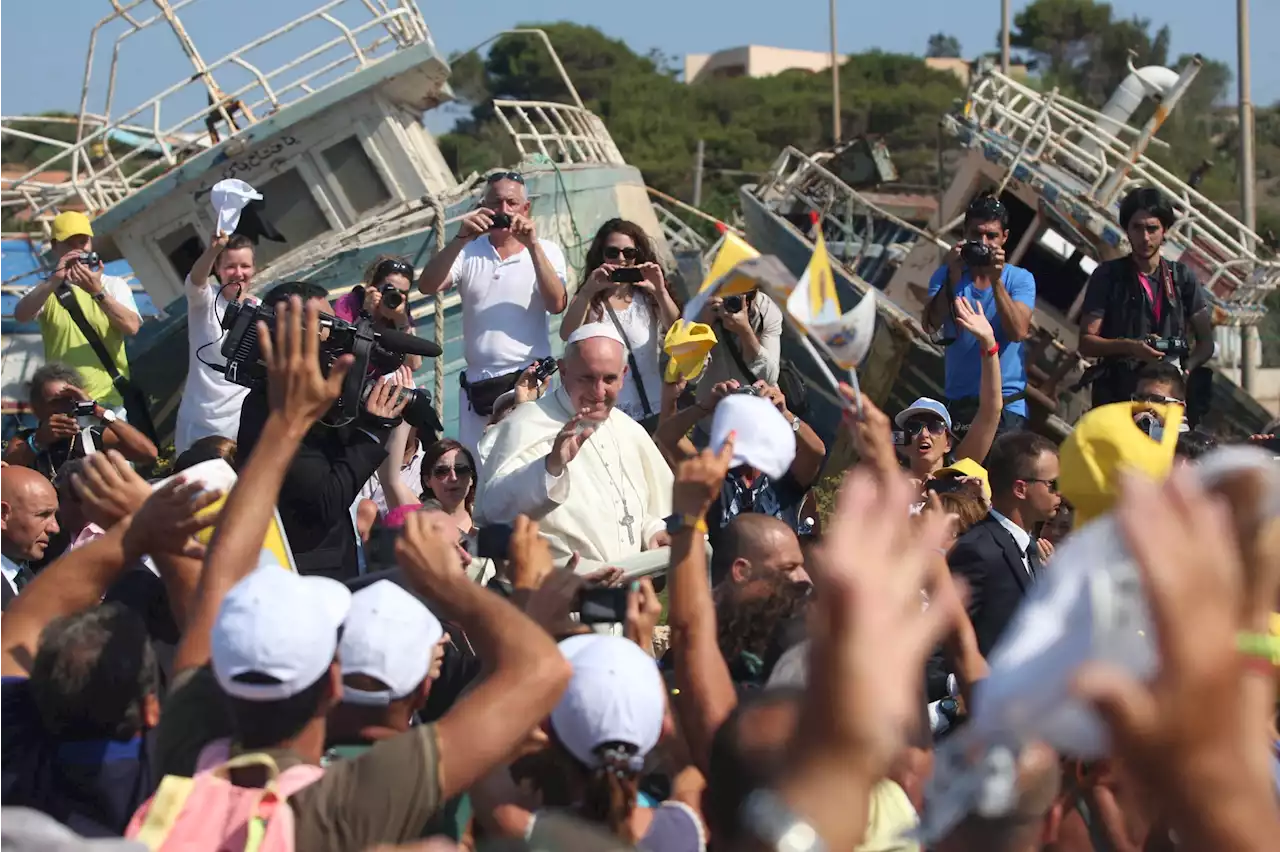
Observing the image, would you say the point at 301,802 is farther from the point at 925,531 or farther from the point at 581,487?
the point at 581,487

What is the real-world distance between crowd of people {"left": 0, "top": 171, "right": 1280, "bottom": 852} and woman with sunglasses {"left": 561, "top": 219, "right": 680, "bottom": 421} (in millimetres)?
609

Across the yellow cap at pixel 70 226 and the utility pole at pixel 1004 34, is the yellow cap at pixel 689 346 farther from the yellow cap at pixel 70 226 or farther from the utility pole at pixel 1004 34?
the utility pole at pixel 1004 34

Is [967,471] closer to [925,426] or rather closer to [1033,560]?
[925,426]

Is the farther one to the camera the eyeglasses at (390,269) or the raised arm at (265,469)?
the eyeglasses at (390,269)

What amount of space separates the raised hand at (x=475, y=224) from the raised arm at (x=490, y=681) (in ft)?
14.1

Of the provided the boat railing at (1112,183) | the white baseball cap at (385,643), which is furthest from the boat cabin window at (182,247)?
the white baseball cap at (385,643)

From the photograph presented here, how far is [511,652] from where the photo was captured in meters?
2.88

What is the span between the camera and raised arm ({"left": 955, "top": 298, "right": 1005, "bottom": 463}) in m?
6.38

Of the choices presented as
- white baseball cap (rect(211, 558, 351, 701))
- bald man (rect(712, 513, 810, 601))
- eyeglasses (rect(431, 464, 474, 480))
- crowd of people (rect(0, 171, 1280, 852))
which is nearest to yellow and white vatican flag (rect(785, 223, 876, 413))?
crowd of people (rect(0, 171, 1280, 852))

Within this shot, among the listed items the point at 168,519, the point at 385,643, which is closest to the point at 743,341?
the point at 168,519

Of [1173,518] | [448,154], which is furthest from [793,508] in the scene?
[448,154]

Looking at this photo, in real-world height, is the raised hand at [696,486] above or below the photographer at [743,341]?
above

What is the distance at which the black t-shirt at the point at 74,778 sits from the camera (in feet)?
10.3

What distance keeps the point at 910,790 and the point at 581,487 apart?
2.13 metres
